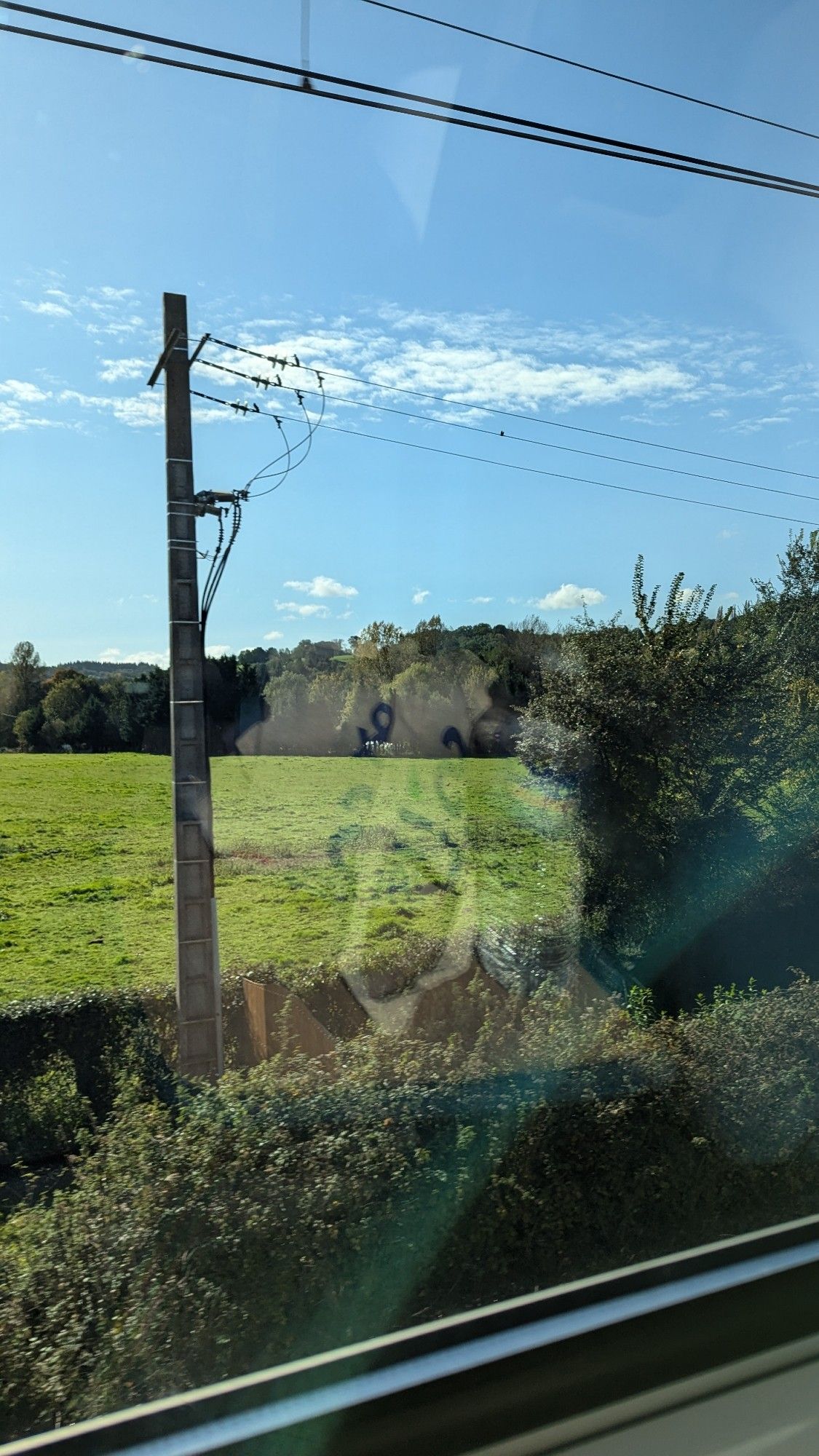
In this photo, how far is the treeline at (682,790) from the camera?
31.8ft

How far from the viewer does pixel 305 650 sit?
1266cm

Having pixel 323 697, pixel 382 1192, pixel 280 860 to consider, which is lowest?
Answer: pixel 280 860

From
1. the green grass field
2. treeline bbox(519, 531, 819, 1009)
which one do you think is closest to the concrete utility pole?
the green grass field

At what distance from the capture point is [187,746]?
7062 mm

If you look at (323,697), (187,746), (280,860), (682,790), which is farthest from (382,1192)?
(280,860)

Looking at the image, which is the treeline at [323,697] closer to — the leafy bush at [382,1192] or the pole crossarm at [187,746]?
the pole crossarm at [187,746]

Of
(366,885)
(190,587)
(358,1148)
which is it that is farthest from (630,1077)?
(366,885)

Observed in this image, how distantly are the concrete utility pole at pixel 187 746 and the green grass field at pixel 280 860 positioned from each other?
2849 millimetres

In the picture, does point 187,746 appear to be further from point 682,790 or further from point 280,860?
point 280,860

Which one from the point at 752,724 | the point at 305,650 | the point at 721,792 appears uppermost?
the point at 305,650

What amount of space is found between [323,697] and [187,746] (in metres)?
5.57

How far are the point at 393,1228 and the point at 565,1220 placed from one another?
87cm

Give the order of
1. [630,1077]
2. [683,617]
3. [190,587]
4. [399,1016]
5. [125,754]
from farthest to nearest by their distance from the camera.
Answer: [125,754]
[683,617]
[399,1016]
[190,587]
[630,1077]

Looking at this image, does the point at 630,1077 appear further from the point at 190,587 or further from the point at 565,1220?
the point at 190,587
